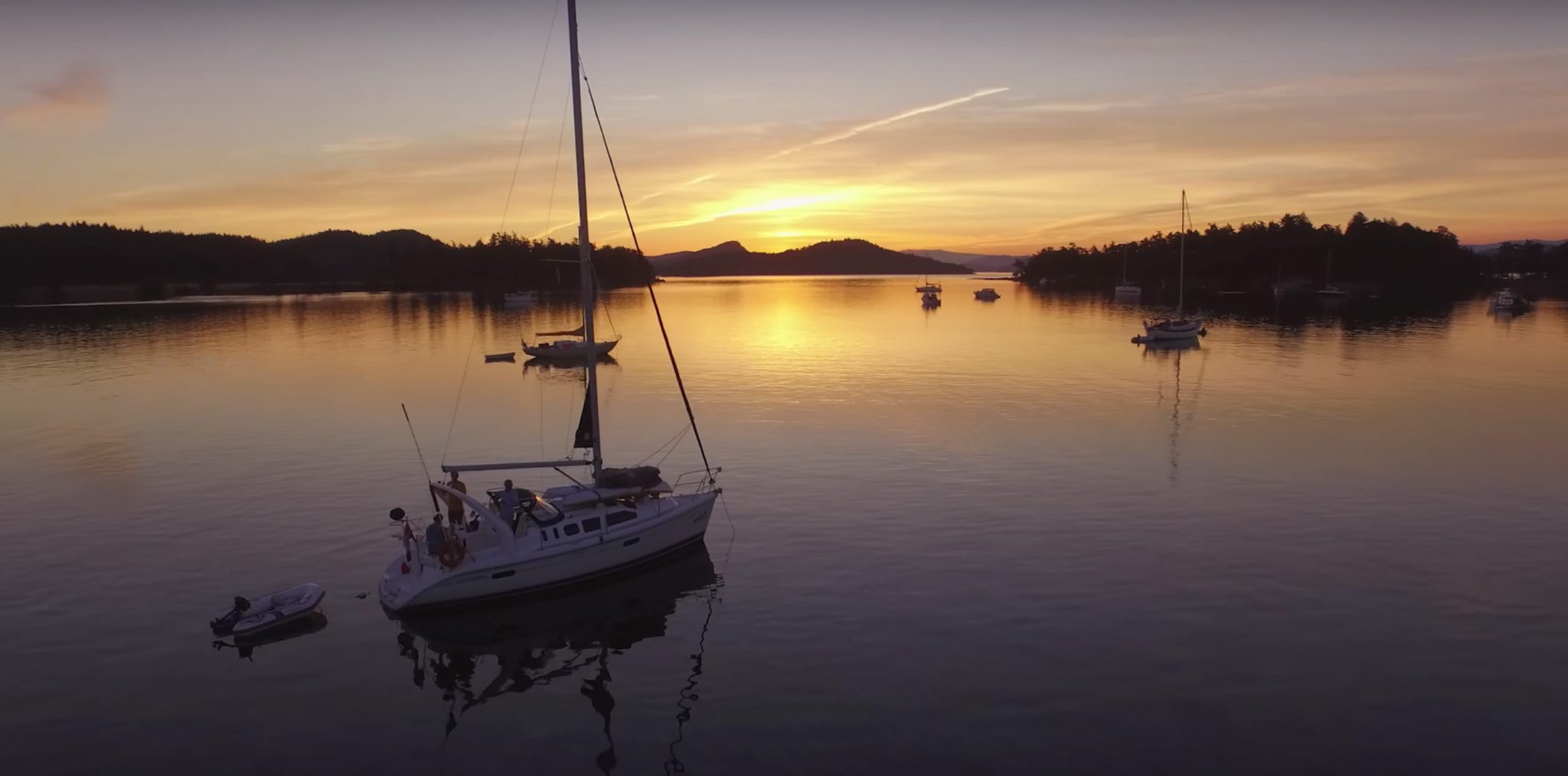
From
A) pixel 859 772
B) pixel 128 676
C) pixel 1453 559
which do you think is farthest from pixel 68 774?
pixel 1453 559

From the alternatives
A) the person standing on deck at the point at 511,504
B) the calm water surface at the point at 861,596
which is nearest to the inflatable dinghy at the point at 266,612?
the calm water surface at the point at 861,596

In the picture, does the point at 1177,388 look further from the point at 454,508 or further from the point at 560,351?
the point at 454,508

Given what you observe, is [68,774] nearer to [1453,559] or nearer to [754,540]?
[754,540]

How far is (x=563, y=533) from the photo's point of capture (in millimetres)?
29500

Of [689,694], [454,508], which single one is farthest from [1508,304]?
[454,508]

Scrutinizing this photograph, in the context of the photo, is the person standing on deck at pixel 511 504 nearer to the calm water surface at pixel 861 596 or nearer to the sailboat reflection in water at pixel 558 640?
the sailboat reflection in water at pixel 558 640

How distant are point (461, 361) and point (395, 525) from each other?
6147cm

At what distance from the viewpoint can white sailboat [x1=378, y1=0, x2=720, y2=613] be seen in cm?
2783

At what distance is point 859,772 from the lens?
1942 centimetres

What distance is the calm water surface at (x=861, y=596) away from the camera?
68.4ft

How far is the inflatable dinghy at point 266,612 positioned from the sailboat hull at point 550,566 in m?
2.02

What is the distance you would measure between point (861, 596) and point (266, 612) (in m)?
17.2

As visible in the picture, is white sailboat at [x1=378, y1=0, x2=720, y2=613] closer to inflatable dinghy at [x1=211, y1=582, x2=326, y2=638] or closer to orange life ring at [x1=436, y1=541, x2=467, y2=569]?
orange life ring at [x1=436, y1=541, x2=467, y2=569]

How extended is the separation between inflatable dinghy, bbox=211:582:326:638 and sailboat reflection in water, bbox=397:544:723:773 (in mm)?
2669
